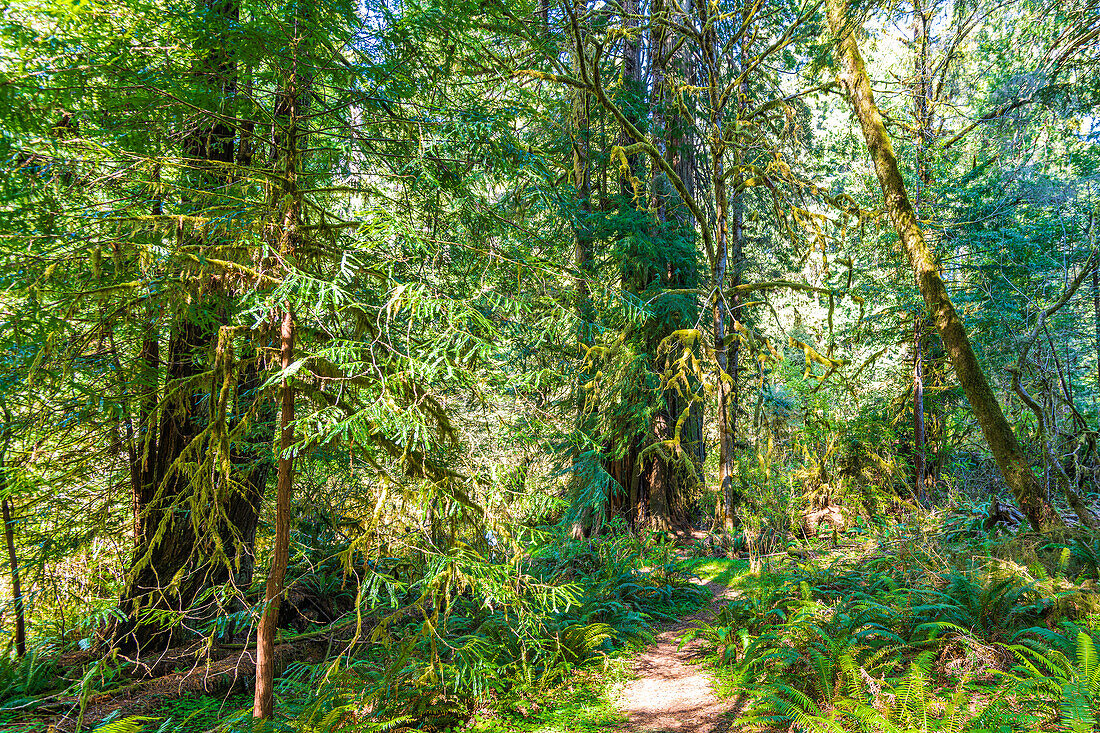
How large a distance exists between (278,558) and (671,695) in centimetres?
329

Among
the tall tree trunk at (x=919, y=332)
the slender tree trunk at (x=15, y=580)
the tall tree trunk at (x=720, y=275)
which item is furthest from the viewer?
the tall tree trunk at (x=919, y=332)

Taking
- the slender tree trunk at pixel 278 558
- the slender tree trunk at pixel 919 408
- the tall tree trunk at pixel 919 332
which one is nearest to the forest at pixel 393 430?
the slender tree trunk at pixel 278 558

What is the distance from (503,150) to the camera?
4086mm

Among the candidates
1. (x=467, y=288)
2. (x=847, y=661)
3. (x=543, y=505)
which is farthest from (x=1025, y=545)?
(x=467, y=288)

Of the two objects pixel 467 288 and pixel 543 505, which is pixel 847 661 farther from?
pixel 467 288

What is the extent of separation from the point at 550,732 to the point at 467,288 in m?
3.50

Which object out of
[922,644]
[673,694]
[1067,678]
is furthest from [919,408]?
[673,694]

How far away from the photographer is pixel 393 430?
3.27m

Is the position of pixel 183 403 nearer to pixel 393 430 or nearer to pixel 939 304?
pixel 393 430

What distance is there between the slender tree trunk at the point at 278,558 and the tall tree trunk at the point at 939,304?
6376 mm

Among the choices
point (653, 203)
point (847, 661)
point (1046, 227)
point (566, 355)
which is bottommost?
point (847, 661)

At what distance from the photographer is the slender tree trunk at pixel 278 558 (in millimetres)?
3059

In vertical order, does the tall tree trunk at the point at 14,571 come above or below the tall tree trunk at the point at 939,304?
below

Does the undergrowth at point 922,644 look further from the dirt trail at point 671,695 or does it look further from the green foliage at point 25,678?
the green foliage at point 25,678
